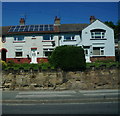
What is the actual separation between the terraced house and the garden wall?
695 inches

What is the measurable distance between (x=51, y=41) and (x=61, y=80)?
62.7 feet

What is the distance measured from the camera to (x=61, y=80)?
15.2 metres

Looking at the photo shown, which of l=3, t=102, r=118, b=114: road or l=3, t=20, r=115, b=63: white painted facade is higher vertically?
l=3, t=20, r=115, b=63: white painted facade

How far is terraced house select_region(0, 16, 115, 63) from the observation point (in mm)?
33312

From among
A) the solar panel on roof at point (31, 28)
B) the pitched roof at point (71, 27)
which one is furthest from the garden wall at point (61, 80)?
the solar panel on roof at point (31, 28)

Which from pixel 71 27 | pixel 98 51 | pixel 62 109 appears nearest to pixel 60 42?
pixel 71 27

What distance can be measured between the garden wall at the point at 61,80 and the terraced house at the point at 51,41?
17.7m

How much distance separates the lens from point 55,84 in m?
15.1

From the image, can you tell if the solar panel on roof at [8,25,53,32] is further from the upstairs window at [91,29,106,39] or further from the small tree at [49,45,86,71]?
the small tree at [49,45,86,71]

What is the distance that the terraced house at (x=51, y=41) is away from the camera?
33.3 metres

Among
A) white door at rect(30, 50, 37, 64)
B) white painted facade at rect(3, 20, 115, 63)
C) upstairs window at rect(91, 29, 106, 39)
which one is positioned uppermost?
upstairs window at rect(91, 29, 106, 39)

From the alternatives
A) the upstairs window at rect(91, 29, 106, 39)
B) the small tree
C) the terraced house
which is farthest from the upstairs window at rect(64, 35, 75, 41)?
the small tree

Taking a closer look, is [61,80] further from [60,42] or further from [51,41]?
[60,42]

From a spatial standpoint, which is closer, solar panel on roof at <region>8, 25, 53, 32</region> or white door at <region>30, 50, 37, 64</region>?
white door at <region>30, 50, 37, 64</region>
